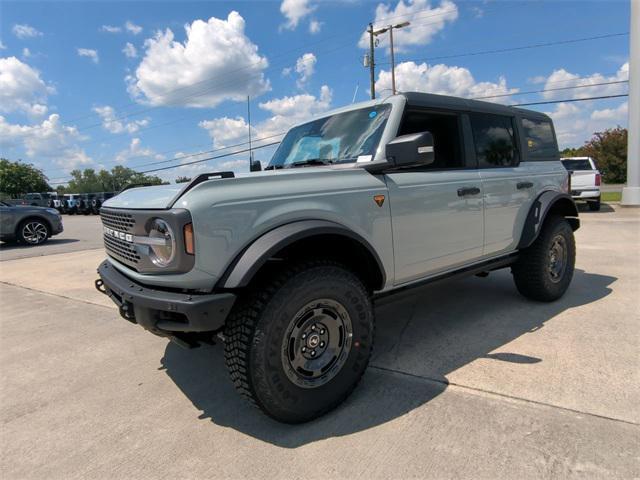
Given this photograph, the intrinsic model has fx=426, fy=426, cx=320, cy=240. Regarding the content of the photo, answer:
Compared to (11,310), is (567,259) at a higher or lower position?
higher

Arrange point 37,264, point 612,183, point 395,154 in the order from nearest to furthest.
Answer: point 395,154 < point 37,264 < point 612,183

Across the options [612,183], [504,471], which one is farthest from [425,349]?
[612,183]

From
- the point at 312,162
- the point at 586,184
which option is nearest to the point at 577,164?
the point at 586,184

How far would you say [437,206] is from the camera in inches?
127

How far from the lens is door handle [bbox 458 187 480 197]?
342cm

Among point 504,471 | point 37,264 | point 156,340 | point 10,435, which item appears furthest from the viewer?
point 37,264

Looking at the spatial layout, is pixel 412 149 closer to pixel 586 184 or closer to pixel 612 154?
pixel 586 184

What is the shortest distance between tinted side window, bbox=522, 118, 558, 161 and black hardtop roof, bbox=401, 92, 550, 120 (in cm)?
13

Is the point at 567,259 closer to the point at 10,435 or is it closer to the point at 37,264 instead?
the point at 10,435

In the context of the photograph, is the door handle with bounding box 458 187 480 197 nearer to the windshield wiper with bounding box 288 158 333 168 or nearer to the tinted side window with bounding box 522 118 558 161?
the windshield wiper with bounding box 288 158 333 168

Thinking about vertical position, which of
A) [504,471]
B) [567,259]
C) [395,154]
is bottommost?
[504,471]

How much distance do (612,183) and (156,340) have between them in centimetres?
5076

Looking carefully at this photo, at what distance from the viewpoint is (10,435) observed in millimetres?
2523

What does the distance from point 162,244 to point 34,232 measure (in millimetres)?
11915
